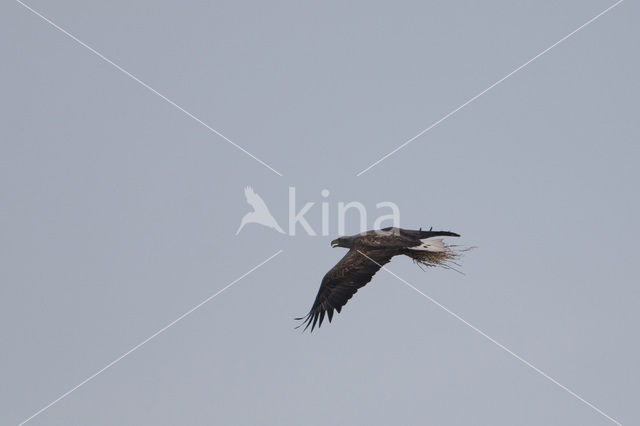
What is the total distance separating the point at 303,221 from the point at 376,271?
1495 mm

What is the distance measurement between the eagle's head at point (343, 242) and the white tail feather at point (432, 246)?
1034 mm

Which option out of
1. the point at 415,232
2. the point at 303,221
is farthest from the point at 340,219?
the point at 415,232

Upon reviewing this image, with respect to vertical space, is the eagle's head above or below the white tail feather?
above

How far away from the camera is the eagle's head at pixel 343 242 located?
18.8 meters

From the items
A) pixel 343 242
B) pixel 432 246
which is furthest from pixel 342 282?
pixel 432 246

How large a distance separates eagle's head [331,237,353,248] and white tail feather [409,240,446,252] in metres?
1.03

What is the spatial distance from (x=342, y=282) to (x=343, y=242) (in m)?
0.58

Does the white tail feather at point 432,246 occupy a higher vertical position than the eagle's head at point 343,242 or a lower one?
lower

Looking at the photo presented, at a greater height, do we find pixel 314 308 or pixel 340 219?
pixel 340 219

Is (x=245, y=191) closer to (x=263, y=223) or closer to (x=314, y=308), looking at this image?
(x=263, y=223)

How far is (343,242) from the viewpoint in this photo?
1895 centimetres

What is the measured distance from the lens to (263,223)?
19.4m

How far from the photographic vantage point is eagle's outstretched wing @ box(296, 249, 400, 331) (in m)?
18.7

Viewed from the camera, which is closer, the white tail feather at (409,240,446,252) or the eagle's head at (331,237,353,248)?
the white tail feather at (409,240,446,252)
